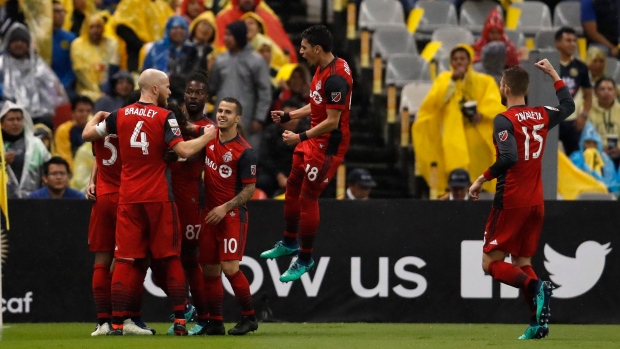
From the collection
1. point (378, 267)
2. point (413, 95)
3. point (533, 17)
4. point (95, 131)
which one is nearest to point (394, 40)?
point (413, 95)

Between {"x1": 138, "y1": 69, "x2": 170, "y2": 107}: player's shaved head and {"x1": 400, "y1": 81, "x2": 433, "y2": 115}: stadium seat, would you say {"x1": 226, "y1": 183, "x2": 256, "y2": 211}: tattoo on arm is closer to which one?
{"x1": 138, "y1": 69, "x2": 170, "y2": 107}: player's shaved head

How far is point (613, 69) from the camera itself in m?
20.2

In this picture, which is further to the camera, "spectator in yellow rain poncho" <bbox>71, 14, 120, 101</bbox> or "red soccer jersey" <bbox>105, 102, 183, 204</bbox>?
"spectator in yellow rain poncho" <bbox>71, 14, 120, 101</bbox>

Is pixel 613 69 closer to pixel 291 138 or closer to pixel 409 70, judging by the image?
pixel 409 70

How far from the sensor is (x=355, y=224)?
15570 mm

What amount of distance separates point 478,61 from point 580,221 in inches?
137

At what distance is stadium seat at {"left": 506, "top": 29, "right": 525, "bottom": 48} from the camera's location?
1995 centimetres

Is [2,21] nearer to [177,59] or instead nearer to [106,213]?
[177,59]

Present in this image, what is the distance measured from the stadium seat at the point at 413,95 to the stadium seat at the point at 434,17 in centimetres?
211

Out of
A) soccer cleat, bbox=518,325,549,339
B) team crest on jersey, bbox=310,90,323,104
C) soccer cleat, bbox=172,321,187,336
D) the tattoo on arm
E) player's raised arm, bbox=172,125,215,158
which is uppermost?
team crest on jersey, bbox=310,90,323,104

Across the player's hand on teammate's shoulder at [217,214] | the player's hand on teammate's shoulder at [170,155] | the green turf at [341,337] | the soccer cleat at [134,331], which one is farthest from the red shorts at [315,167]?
the soccer cleat at [134,331]

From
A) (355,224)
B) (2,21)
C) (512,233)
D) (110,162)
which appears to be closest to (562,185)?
(355,224)

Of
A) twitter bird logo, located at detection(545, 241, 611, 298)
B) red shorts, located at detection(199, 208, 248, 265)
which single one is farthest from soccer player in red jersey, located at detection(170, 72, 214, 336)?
twitter bird logo, located at detection(545, 241, 611, 298)

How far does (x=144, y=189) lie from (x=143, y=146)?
38cm
